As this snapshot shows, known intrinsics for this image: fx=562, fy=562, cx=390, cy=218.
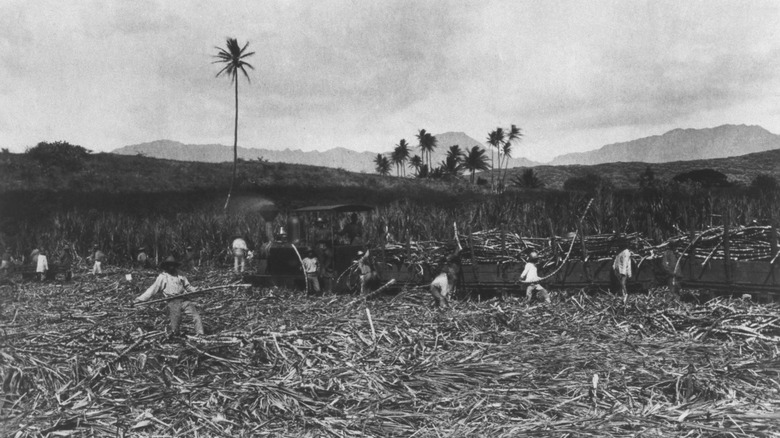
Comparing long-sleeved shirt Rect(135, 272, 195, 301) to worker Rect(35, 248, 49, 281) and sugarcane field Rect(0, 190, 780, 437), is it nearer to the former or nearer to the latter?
sugarcane field Rect(0, 190, 780, 437)

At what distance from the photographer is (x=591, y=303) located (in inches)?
340

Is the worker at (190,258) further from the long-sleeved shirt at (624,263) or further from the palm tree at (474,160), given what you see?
the palm tree at (474,160)

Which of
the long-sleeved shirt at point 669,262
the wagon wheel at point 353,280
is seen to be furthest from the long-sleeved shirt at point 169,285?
the long-sleeved shirt at point 669,262

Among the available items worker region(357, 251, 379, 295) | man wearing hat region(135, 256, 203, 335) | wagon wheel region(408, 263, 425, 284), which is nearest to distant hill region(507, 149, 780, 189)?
wagon wheel region(408, 263, 425, 284)

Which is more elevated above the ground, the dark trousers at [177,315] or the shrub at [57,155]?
the shrub at [57,155]

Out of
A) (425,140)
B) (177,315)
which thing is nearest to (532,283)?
(177,315)

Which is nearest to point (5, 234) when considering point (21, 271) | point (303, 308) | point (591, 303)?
point (21, 271)

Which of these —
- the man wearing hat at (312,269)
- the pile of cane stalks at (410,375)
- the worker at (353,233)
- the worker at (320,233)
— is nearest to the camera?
the pile of cane stalks at (410,375)

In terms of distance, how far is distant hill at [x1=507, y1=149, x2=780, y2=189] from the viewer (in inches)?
1917

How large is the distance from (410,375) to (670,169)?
57.7 metres

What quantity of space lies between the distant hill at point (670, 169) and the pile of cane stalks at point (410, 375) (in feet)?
140

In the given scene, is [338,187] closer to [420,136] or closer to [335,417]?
[420,136]

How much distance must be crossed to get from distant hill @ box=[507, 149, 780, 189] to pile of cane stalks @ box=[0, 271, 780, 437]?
42576mm

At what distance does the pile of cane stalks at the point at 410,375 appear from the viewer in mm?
4219
